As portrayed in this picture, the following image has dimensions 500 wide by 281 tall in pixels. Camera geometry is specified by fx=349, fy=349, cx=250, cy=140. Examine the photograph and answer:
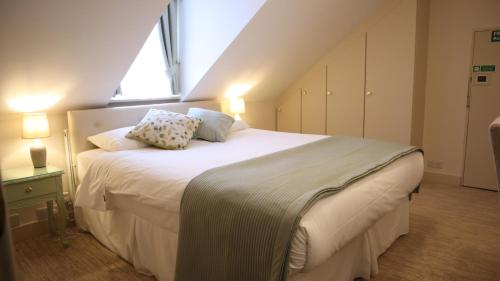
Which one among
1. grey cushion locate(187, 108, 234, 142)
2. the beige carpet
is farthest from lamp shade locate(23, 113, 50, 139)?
grey cushion locate(187, 108, 234, 142)

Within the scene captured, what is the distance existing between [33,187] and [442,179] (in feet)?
13.8

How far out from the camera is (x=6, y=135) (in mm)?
2736

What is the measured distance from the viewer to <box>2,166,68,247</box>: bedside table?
2447 mm

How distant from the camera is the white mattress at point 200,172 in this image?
1575mm

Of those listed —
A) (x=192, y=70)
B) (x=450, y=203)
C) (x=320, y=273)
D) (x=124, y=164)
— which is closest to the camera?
(x=320, y=273)

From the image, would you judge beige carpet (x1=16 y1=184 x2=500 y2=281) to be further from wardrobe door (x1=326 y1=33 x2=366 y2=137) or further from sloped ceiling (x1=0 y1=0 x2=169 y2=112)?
wardrobe door (x1=326 y1=33 x2=366 y2=137)

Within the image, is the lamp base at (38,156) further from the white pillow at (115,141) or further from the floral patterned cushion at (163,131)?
the floral patterned cushion at (163,131)

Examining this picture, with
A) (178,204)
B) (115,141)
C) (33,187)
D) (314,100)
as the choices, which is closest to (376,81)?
(314,100)

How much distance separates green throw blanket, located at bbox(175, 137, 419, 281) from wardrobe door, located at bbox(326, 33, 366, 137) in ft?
7.23

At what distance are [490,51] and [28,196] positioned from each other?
4514 mm

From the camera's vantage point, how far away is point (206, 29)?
3555 millimetres

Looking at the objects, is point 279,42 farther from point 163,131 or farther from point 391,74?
point 163,131

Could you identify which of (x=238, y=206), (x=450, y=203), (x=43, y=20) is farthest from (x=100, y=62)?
(x=450, y=203)

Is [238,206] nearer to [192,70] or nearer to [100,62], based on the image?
[100,62]
